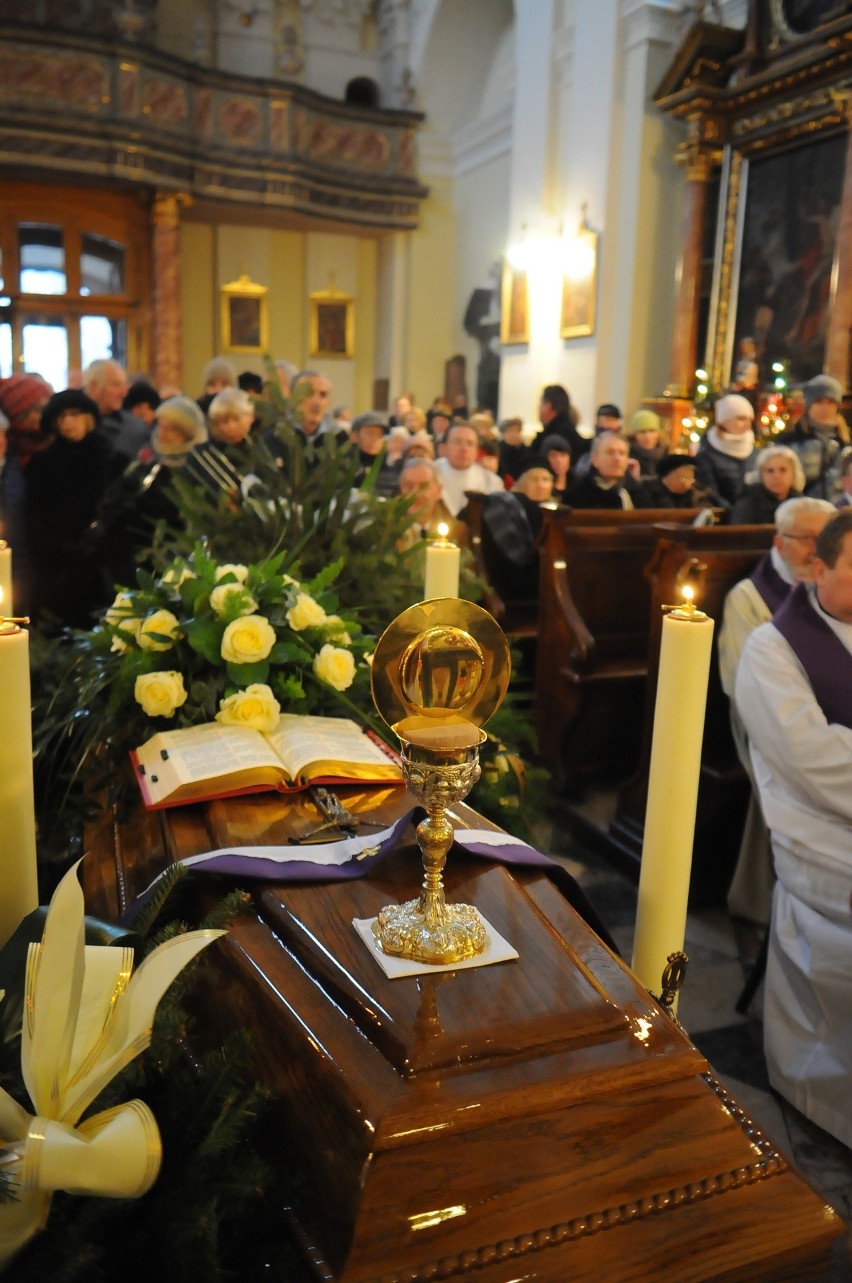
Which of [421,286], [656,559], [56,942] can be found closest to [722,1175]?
[56,942]

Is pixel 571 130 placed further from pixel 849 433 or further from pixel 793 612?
pixel 793 612

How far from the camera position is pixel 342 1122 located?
0.88 m

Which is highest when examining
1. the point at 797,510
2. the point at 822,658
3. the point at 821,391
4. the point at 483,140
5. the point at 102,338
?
the point at 483,140

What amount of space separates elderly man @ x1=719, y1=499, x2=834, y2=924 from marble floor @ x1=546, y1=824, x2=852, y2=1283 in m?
0.12

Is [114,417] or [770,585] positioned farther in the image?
[114,417]

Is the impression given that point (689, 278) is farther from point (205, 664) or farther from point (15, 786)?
point (15, 786)

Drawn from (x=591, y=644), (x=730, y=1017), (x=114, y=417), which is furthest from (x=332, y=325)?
(x=730, y=1017)

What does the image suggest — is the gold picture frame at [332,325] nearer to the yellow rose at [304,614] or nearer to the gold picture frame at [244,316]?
the gold picture frame at [244,316]

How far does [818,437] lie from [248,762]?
18.9 ft

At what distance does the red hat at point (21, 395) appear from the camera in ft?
17.5

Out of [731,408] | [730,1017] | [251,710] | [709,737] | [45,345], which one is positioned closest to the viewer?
[251,710]

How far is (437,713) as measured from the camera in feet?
3.18

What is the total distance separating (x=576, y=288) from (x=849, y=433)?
4103mm

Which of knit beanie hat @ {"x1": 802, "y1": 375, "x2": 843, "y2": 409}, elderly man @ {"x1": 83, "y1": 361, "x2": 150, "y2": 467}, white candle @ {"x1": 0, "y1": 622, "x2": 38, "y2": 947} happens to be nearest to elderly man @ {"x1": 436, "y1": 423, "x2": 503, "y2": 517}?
elderly man @ {"x1": 83, "y1": 361, "x2": 150, "y2": 467}
